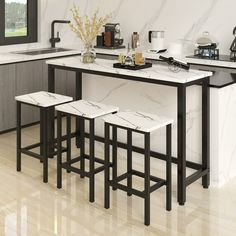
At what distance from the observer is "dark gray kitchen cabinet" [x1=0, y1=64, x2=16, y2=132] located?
16.8 ft

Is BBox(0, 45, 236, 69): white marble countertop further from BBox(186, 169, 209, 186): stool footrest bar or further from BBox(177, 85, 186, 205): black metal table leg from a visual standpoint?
BBox(177, 85, 186, 205): black metal table leg

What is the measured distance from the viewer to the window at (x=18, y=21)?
5657 mm

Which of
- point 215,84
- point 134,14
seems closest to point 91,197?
point 215,84

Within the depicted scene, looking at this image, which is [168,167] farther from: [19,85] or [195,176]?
[19,85]

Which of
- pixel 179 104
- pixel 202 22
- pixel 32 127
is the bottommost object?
pixel 32 127

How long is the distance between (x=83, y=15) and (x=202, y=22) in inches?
68.4

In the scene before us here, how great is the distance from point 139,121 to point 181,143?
41cm

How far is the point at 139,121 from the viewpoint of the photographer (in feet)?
10.9

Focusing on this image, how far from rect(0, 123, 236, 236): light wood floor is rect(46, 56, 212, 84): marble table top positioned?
35.7 inches

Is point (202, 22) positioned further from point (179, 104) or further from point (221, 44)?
point (179, 104)

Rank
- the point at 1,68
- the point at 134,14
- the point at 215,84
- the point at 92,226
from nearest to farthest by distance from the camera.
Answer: the point at 92,226, the point at 215,84, the point at 1,68, the point at 134,14

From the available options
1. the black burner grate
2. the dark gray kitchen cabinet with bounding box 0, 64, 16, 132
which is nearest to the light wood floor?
the dark gray kitchen cabinet with bounding box 0, 64, 16, 132

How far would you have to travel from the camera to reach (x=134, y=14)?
20.2ft

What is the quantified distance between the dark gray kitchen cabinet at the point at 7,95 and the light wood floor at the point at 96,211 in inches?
49.1
